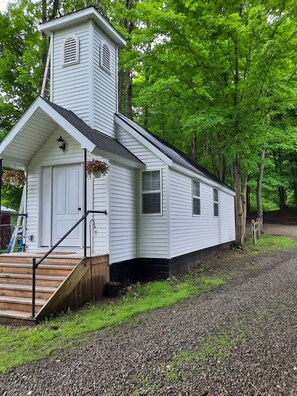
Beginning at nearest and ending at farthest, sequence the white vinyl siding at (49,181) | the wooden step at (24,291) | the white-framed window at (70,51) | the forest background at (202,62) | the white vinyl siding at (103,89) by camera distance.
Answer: the wooden step at (24,291), the white vinyl siding at (49,181), the white vinyl siding at (103,89), the white-framed window at (70,51), the forest background at (202,62)

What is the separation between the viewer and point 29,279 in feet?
19.1

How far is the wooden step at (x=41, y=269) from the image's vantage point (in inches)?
228

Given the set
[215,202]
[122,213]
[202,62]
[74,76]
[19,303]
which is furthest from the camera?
[215,202]

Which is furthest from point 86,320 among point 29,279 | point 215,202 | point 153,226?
point 215,202

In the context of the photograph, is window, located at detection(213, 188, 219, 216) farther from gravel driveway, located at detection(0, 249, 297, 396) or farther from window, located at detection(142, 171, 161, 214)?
gravel driveway, located at detection(0, 249, 297, 396)

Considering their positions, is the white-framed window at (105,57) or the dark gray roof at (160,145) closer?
the white-framed window at (105,57)

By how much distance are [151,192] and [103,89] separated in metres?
3.05

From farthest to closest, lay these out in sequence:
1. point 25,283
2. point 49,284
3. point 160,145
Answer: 1. point 160,145
2. point 25,283
3. point 49,284

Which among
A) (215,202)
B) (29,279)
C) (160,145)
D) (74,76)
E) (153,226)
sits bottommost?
(29,279)

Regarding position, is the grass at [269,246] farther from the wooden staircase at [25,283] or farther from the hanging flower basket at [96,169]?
the wooden staircase at [25,283]

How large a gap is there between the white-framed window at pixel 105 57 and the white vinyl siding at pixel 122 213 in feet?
9.60

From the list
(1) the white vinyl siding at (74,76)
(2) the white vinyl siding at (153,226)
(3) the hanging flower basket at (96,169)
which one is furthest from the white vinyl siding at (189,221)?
(1) the white vinyl siding at (74,76)

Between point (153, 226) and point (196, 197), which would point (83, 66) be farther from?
point (196, 197)

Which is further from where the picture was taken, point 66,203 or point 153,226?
point 153,226
